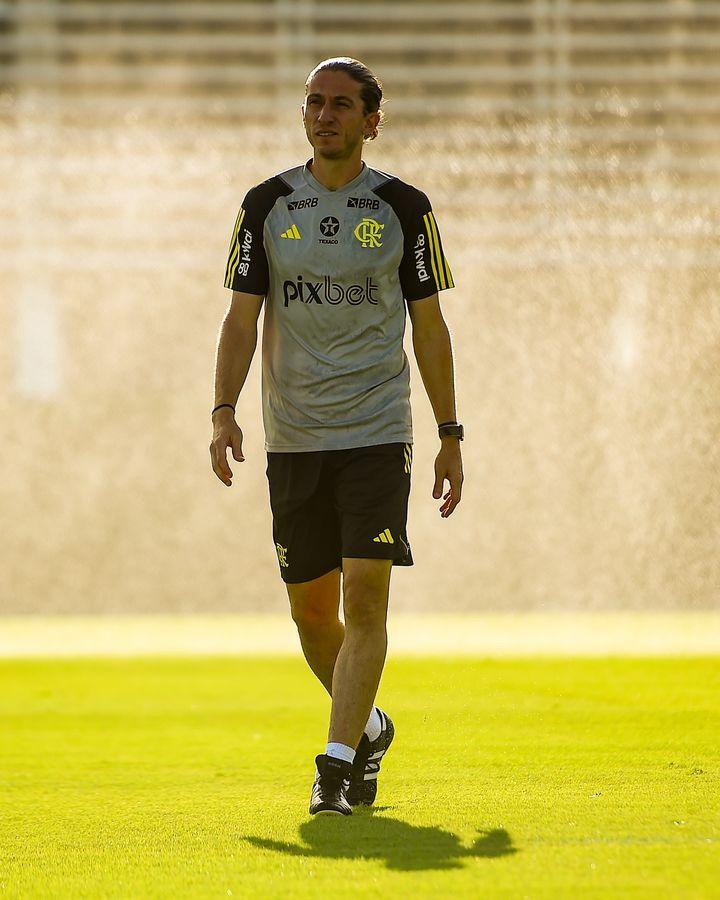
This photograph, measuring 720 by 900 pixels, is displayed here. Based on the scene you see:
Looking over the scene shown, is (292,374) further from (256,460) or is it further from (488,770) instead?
(256,460)

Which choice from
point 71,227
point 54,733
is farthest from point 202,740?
point 71,227

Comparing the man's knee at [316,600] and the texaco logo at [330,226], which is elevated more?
the texaco logo at [330,226]

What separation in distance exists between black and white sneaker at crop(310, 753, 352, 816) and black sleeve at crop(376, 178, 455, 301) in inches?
37.9

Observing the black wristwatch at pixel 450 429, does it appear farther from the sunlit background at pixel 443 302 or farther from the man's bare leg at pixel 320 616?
the sunlit background at pixel 443 302

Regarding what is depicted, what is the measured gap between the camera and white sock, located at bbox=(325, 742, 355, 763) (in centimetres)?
296

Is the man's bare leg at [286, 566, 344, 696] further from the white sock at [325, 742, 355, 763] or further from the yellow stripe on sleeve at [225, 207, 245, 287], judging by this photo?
the yellow stripe on sleeve at [225, 207, 245, 287]

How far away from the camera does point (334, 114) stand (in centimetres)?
314

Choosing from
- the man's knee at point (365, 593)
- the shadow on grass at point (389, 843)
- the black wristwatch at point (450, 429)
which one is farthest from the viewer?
the black wristwatch at point (450, 429)

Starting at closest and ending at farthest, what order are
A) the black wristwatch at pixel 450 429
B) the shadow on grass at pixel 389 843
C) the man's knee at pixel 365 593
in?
the shadow on grass at pixel 389 843
the man's knee at pixel 365 593
the black wristwatch at pixel 450 429

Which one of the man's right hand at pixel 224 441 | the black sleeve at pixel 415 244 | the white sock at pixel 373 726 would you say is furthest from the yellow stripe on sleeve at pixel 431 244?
the white sock at pixel 373 726

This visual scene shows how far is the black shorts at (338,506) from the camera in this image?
122 inches

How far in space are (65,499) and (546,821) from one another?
800 cm

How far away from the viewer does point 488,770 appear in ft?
11.7

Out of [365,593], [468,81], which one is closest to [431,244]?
[365,593]
